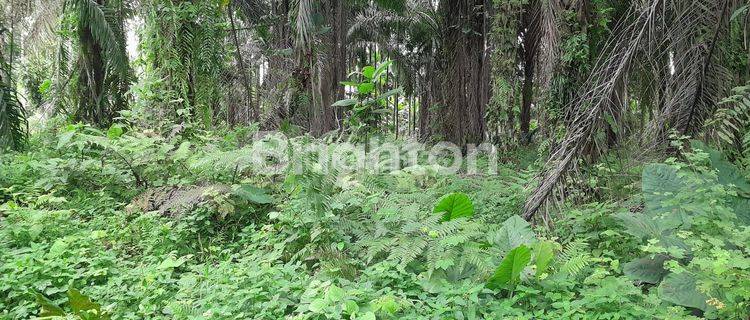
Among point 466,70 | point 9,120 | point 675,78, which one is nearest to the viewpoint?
point 675,78

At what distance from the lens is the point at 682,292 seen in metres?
2.33

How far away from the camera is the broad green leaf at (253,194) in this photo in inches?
168

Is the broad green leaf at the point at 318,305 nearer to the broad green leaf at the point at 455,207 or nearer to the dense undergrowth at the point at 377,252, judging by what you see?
the dense undergrowth at the point at 377,252

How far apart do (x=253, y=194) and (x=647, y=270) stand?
3.09 metres

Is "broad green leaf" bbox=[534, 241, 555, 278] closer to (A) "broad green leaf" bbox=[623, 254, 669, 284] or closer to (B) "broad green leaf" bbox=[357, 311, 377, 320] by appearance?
(A) "broad green leaf" bbox=[623, 254, 669, 284]

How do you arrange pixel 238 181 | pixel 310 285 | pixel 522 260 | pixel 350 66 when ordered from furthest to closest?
1. pixel 350 66
2. pixel 238 181
3. pixel 310 285
4. pixel 522 260

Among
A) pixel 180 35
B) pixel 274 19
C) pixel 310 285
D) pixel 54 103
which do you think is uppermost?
pixel 274 19

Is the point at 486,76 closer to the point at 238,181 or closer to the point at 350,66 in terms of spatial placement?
the point at 238,181

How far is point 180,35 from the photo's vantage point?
623 centimetres

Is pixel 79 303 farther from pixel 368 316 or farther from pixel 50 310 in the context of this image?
pixel 368 316

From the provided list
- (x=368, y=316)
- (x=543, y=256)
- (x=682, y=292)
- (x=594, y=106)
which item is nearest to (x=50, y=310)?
(x=368, y=316)

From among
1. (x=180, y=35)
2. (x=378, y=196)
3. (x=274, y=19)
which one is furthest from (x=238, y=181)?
(x=274, y=19)

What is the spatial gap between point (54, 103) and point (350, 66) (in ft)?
31.5

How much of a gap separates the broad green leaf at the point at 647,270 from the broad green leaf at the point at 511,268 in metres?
0.62
